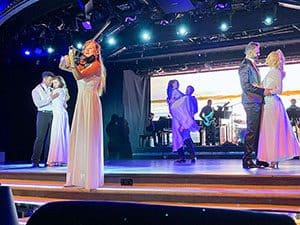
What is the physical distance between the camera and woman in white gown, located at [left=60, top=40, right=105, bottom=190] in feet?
15.3

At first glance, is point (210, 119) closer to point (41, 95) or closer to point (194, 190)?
point (41, 95)

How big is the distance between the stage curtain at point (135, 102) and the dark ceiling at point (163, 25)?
4.82 ft

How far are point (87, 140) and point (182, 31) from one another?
6585 millimetres

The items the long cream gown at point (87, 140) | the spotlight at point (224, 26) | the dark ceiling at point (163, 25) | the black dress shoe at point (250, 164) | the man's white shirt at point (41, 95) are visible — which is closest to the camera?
the long cream gown at point (87, 140)

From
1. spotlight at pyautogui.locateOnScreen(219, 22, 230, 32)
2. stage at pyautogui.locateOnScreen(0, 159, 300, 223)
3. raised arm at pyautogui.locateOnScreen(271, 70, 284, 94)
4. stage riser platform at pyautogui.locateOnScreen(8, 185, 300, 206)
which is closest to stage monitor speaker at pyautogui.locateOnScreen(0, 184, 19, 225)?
stage at pyautogui.locateOnScreen(0, 159, 300, 223)

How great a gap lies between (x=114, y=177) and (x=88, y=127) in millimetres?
1134

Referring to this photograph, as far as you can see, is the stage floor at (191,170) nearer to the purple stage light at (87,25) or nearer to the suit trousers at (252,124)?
the suit trousers at (252,124)

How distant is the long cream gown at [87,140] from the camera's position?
4.66m

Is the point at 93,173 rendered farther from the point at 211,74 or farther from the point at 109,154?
the point at 211,74

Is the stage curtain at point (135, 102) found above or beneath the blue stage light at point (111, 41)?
beneath

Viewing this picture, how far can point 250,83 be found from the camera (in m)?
5.71

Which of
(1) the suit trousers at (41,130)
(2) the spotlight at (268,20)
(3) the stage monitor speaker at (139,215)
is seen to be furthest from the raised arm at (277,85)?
(3) the stage monitor speaker at (139,215)

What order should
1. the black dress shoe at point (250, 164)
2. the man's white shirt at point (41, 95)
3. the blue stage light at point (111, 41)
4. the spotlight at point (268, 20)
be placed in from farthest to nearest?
the blue stage light at point (111, 41), the spotlight at point (268, 20), the man's white shirt at point (41, 95), the black dress shoe at point (250, 164)

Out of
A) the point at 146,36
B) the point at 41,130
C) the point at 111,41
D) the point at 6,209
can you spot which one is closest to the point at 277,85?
the point at 41,130
